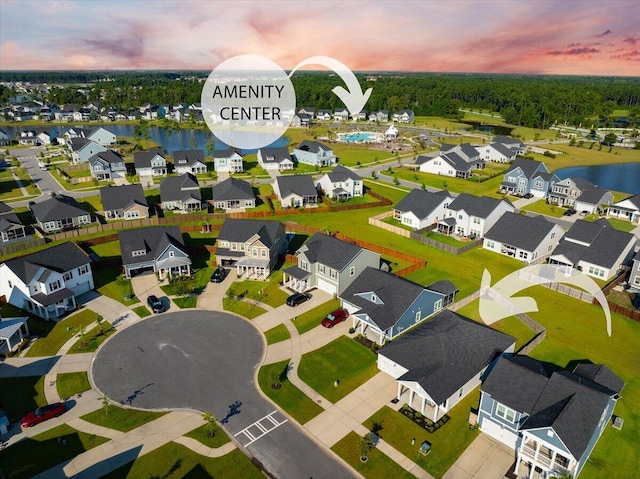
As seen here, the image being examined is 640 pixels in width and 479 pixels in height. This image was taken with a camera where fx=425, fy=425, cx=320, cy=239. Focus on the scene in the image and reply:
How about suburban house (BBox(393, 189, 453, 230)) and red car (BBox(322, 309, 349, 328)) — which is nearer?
red car (BBox(322, 309, 349, 328))

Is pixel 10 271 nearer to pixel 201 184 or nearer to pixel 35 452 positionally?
pixel 35 452

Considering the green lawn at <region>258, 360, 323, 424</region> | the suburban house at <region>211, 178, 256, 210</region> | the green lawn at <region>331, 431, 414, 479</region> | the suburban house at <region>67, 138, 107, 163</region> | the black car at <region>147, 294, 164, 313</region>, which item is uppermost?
the suburban house at <region>67, 138, 107, 163</region>

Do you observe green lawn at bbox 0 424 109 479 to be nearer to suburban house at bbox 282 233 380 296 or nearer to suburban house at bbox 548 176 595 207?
suburban house at bbox 282 233 380 296

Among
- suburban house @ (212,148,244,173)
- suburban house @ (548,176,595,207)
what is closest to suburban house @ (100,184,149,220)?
suburban house @ (212,148,244,173)

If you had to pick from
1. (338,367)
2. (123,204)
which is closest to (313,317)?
(338,367)

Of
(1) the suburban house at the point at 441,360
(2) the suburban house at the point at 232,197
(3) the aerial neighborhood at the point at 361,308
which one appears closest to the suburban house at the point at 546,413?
(3) the aerial neighborhood at the point at 361,308

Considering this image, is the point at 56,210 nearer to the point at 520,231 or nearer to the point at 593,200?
the point at 520,231

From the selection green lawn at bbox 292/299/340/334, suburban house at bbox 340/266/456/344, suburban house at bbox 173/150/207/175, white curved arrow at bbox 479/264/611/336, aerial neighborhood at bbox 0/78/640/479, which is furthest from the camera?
suburban house at bbox 173/150/207/175

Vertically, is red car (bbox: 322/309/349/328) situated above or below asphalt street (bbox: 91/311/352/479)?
above
